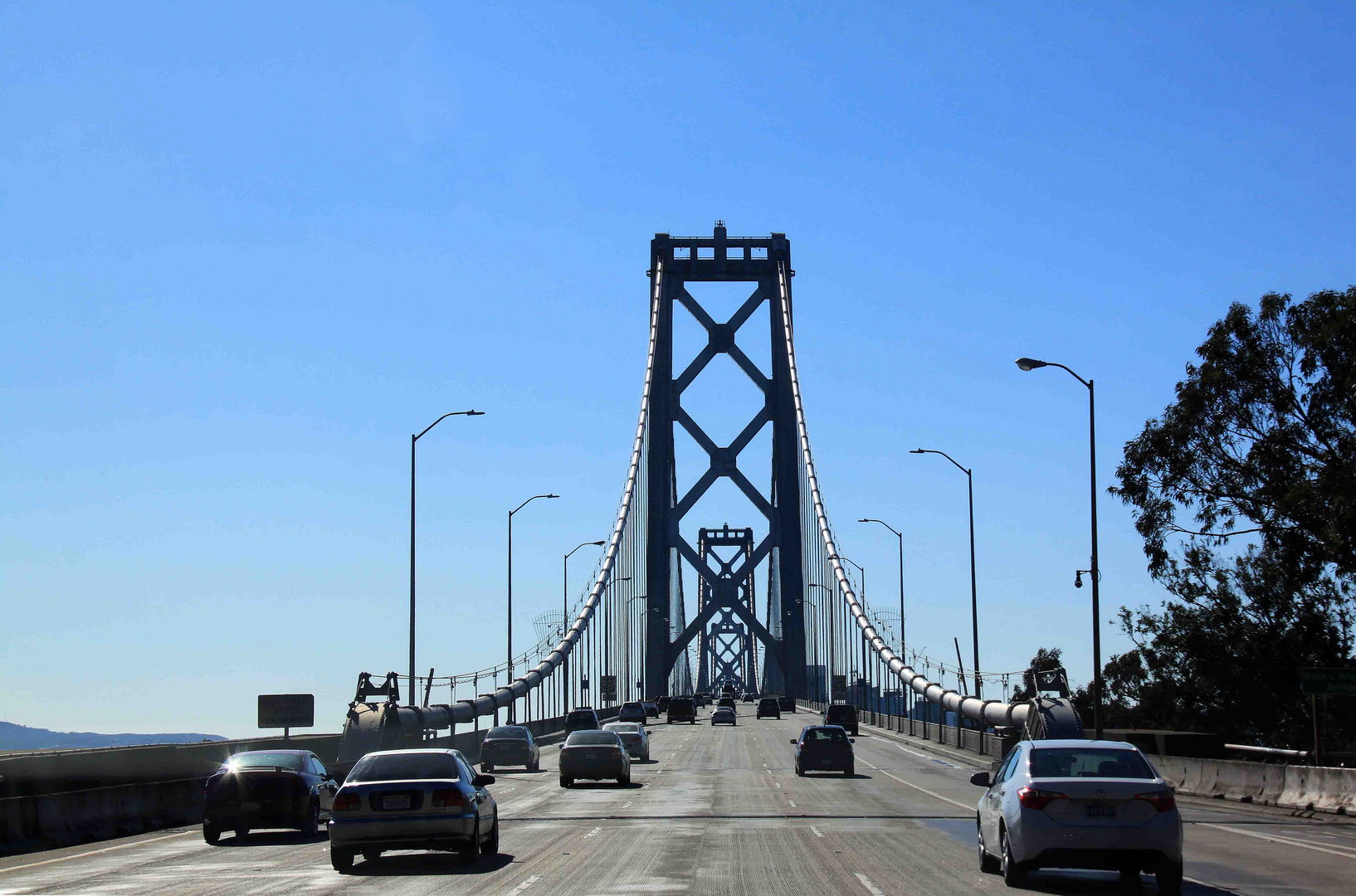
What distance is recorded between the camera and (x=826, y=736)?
1761 inches

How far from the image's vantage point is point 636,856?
20.1 meters

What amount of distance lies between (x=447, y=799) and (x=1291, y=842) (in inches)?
448

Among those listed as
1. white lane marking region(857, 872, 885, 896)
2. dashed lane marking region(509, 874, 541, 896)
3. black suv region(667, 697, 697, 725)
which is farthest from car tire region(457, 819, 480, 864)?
black suv region(667, 697, 697, 725)

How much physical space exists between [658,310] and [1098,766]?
9393 centimetres

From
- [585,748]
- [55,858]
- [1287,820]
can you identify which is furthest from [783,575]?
[55,858]

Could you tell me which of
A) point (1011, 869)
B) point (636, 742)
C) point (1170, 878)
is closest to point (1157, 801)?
point (1170, 878)

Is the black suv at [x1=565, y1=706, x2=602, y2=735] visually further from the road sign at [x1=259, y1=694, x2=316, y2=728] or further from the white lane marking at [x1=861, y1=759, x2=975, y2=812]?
the road sign at [x1=259, y1=694, x2=316, y2=728]

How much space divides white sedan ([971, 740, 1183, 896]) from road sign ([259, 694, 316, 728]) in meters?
28.2

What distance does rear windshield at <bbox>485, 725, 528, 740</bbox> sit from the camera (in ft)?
163

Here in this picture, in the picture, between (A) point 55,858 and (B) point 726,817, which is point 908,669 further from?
(A) point 55,858

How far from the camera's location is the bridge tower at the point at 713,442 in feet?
344

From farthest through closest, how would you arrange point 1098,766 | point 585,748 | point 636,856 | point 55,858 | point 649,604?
point 649,604 → point 585,748 → point 55,858 → point 636,856 → point 1098,766

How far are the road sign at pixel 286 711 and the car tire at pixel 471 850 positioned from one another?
22.1m

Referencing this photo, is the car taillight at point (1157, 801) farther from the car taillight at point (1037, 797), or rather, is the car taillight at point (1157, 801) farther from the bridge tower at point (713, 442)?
the bridge tower at point (713, 442)
